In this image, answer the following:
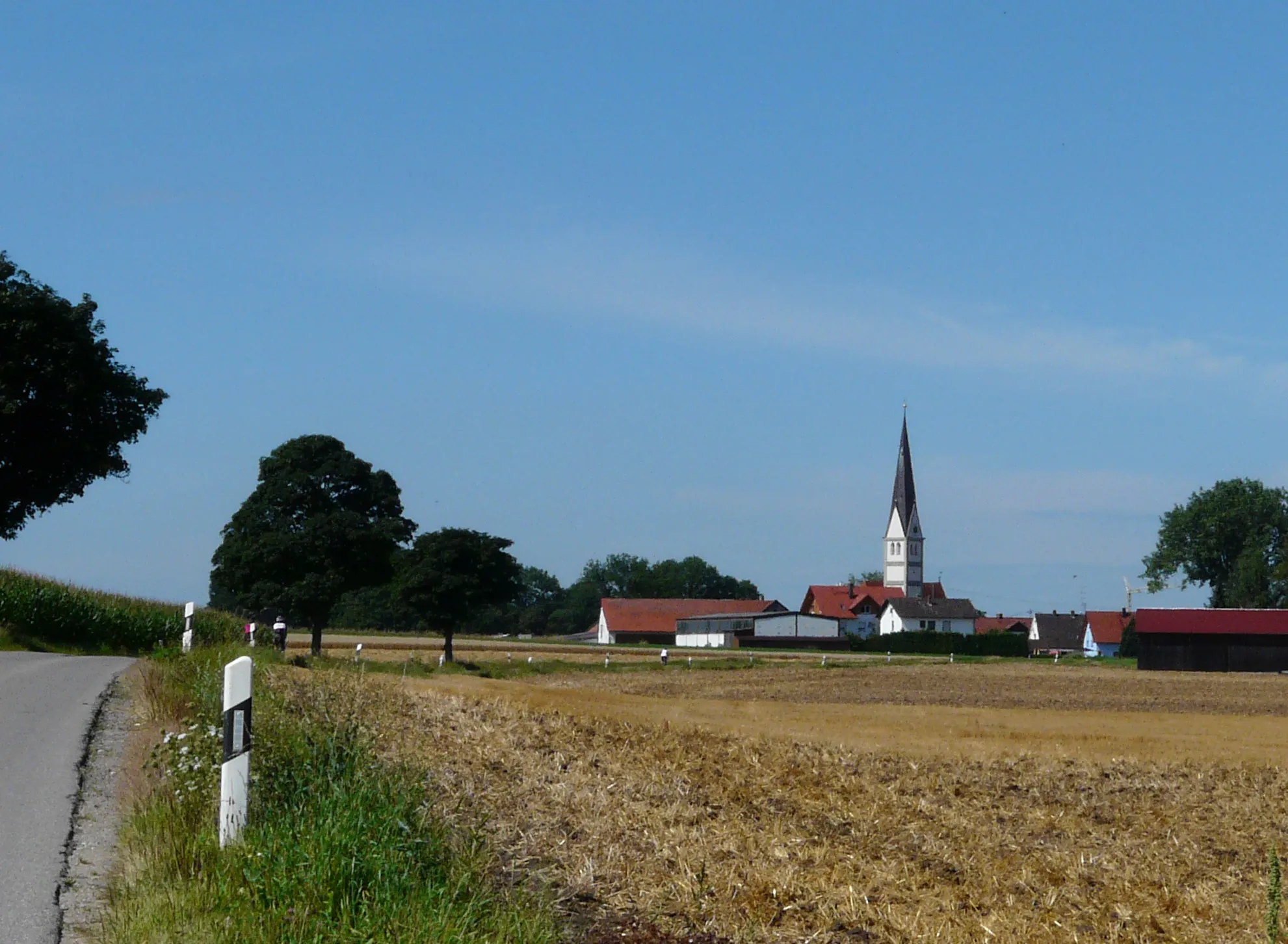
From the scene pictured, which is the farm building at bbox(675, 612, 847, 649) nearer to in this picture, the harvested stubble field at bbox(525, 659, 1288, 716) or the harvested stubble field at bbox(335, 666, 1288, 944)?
the harvested stubble field at bbox(525, 659, 1288, 716)

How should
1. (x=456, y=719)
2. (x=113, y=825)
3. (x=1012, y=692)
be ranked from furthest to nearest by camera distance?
1. (x=1012, y=692)
2. (x=456, y=719)
3. (x=113, y=825)

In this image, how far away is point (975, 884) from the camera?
888cm

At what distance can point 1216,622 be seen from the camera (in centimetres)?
7475

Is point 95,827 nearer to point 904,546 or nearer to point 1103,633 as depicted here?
point 1103,633

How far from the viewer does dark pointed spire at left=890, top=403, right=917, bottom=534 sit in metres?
186

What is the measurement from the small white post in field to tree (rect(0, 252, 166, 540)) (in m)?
30.8

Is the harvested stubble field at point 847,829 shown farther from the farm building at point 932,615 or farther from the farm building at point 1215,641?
the farm building at point 932,615

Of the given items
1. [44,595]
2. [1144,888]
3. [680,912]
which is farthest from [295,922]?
[44,595]

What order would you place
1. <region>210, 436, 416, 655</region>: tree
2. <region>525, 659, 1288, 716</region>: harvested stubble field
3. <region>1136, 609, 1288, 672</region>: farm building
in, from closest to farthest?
<region>525, 659, 1288, 716</region>: harvested stubble field < <region>210, 436, 416, 655</region>: tree < <region>1136, 609, 1288, 672</region>: farm building

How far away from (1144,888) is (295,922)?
611cm

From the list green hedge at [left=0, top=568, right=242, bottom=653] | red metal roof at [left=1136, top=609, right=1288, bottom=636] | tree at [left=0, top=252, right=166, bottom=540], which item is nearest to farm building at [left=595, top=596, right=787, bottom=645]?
red metal roof at [left=1136, top=609, right=1288, bottom=636]

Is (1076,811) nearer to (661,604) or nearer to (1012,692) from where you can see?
(1012,692)

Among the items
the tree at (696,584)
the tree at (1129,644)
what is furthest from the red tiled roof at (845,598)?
the tree at (1129,644)

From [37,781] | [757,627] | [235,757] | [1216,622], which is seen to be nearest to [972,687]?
[1216,622]
